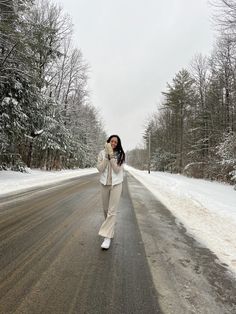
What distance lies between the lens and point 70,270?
368cm

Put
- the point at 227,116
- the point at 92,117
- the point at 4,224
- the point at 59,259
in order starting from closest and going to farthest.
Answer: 1. the point at 59,259
2. the point at 4,224
3. the point at 227,116
4. the point at 92,117

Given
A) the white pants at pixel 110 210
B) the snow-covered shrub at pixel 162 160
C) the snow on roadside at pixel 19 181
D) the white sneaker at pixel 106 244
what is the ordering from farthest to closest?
the snow-covered shrub at pixel 162 160 → the snow on roadside at pixel 19 181 → the white pants at pixel 110 210 → the white sneaker at pixel 106 244

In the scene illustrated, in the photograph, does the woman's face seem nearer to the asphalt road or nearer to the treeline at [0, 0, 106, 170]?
the asphalt road

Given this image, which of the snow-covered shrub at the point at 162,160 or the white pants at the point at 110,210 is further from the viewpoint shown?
the snow-covered shrub at the point at 162,160

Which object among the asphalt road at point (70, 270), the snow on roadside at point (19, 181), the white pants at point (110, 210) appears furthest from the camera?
the snow on roadside at point (19, 181)

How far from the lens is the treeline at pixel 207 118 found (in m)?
19.2

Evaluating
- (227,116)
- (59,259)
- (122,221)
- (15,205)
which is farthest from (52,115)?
(59,259)

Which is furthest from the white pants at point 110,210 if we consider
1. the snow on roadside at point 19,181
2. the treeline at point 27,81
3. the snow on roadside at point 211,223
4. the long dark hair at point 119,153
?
the treeline at point 27,81

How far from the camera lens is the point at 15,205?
27.8 ft

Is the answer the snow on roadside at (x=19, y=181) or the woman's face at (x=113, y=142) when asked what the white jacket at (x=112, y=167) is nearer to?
the woman's face at (x=113, y=142)

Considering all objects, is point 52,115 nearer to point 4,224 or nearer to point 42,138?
point 42,138

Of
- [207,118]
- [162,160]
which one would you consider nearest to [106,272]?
[207,118]

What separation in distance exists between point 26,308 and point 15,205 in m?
6.23

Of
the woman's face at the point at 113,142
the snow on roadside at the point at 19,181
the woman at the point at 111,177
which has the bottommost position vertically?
the snow on roadside at the point at 19,181
